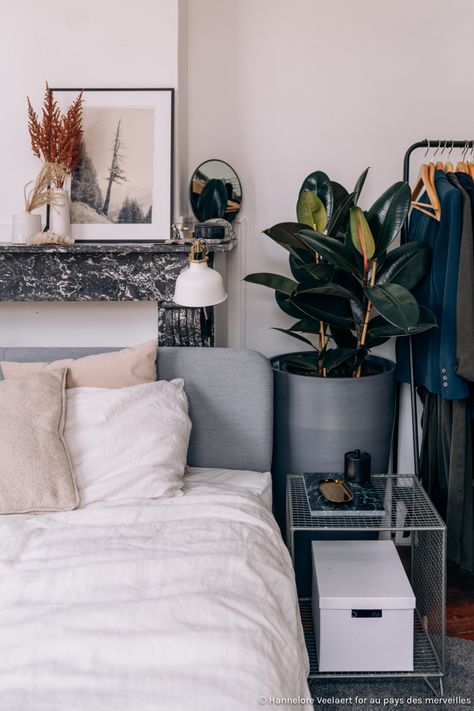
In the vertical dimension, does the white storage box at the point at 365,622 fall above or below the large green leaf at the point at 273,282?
below

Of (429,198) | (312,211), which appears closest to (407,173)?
(429,198)

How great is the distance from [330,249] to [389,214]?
25cm

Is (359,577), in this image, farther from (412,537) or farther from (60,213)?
(60,213)

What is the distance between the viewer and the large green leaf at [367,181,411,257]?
236 cm

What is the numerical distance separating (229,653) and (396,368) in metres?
1.63

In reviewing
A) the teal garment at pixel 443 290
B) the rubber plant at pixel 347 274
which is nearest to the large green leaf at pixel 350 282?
the rubber plant at pixel 347 274

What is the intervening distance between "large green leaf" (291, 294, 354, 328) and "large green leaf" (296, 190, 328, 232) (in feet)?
0.90

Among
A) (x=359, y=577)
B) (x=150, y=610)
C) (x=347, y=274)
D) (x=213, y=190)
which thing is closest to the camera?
(x=150, y=610)

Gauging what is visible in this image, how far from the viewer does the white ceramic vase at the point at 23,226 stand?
2559 millimetres

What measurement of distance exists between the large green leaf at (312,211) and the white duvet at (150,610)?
3.49 ft

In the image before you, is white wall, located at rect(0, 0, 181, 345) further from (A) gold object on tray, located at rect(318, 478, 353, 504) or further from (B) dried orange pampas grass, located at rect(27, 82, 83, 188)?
(A) gold object on tray, located at rect(318, 478, 353, 504)

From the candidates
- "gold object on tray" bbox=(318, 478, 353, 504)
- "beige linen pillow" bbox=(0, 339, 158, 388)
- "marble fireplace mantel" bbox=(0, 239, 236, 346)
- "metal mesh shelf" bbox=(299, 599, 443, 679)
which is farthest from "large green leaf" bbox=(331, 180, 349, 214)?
"metal mesh shelf" bbox=(299, 599, 443, 679)

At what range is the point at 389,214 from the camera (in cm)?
238

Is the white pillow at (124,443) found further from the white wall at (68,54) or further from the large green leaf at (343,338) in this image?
the white wall at (68,54)
